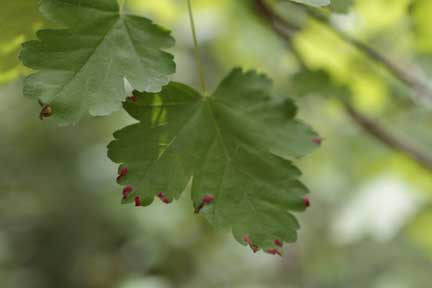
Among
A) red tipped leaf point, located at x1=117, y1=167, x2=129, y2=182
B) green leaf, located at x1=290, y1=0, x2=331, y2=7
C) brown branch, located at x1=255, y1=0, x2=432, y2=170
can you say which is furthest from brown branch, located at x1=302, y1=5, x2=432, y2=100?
red tipped leaf point, located at x1=117, y1=167, x2=129, y2=182

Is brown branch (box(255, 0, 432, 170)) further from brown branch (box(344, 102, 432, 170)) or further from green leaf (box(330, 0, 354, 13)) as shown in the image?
Answer: green leaf (box(330, 0, 354, 13))

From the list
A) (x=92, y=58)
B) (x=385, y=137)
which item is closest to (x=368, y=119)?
(x=385, y=137)

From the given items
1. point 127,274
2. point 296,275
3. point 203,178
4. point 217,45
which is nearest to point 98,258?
point 127,274

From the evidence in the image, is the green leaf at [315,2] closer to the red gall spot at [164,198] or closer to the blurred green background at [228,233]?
the blurred green background at [228,233]

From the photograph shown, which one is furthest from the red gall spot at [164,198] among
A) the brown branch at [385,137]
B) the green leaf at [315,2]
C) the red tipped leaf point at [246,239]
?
the brown branch at [385,137]

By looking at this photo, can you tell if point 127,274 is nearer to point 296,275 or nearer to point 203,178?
point 296,275

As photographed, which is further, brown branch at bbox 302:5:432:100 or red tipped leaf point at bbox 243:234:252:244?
brown branch at bbox 302:5:432:100
